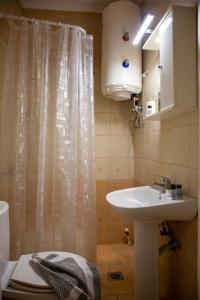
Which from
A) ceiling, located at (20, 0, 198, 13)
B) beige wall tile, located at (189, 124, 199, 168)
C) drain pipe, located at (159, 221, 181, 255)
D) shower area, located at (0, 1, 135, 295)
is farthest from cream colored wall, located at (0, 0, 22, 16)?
drain pipe, located at (159, 221, 181, 255)

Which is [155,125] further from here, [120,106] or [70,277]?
[70,277]

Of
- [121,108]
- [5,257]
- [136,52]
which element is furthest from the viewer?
[121,108]

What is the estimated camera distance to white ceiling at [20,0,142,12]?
7.79 ft

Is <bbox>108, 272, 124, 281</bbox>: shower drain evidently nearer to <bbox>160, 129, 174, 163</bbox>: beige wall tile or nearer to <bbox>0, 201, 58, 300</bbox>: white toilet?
<bbox>0, 201, 58, 300</bbox>: white toilet

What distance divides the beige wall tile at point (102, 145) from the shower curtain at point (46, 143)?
28.5 inches

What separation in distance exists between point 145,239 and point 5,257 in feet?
2.83

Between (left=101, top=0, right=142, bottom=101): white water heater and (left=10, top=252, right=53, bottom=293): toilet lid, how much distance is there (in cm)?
162

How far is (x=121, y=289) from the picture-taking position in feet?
5.76

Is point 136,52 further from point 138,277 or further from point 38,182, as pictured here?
point 138,277

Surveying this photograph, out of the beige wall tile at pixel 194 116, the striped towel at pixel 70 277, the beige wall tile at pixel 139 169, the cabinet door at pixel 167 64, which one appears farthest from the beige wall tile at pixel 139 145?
the striped towel at pixel 70 277

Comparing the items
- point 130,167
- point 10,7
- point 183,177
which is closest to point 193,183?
point 183,177

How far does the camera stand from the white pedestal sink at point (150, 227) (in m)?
1.27

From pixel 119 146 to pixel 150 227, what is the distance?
4.12ft

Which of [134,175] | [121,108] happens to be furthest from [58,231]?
[121,108]
